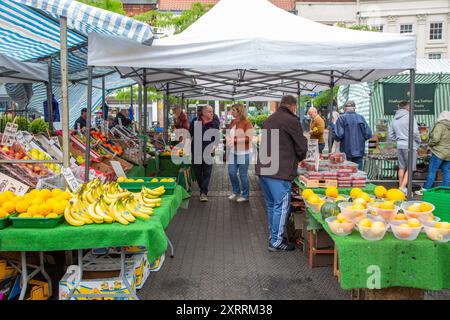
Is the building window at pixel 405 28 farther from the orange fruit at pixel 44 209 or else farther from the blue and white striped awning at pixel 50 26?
the orange fruit at pixel 44 209

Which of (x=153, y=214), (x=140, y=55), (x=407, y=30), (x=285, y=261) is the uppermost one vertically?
(x=407, y=30)

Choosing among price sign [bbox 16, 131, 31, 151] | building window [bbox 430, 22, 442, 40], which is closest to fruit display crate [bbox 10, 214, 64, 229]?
price sign [bbox 16, 131, 31, 151]

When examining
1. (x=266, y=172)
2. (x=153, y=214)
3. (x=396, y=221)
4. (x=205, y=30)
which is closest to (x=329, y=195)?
(x=266, y=172)

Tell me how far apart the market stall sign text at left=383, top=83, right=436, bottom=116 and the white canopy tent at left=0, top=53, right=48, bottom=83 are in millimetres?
8753

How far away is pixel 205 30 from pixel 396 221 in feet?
10.6

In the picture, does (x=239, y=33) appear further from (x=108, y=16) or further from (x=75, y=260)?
(x=75, y=260)

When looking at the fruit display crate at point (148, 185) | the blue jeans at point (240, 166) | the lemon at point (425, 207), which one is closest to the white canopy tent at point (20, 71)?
the fruit display crate at point (148, 185)

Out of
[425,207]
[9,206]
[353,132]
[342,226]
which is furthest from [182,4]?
[342,226]

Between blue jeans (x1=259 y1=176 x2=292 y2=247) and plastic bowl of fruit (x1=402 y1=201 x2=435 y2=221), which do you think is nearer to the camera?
plastic bowl of fruit (x1=402 y1=201 x2=435 y2=221)

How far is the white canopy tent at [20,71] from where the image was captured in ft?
22.9

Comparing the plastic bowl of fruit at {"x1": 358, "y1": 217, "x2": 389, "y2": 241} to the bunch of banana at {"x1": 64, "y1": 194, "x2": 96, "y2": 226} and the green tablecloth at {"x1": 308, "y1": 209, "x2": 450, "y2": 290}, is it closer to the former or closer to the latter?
the green tablecloth at {"x1": 308, "y1": 209, "x2": 450, "y2": 290}

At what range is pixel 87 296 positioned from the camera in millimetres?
3637

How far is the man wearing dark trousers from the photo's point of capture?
789cm

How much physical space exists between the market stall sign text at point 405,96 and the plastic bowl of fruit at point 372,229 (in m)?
9.21
